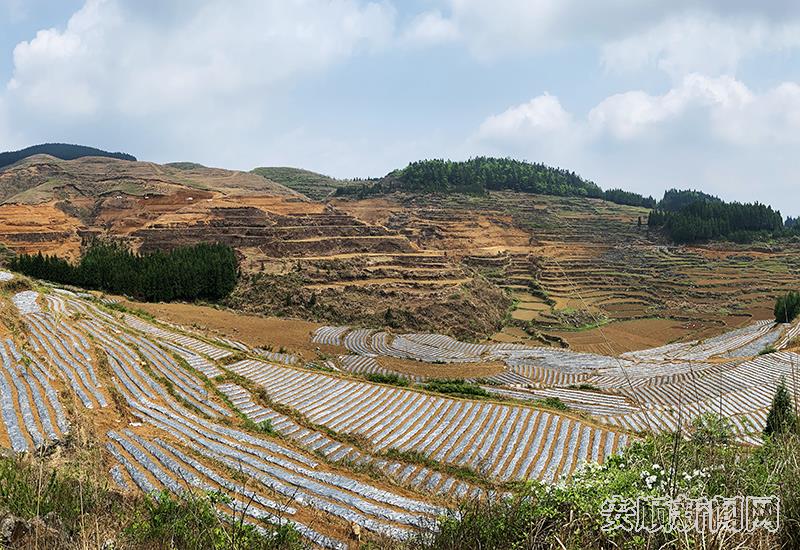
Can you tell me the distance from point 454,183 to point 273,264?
56.1 m

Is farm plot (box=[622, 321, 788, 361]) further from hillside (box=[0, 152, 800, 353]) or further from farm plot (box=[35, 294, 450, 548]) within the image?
farm plot (box=[35, 294, 450, 548])

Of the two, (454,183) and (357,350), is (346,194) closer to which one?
(454,183)

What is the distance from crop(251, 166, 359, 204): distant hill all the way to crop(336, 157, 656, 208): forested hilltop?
497 inches

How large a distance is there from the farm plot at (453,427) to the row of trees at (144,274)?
2304 centimetres

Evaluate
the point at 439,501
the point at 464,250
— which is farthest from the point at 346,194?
the point at 439,501

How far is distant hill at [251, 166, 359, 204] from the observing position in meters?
105

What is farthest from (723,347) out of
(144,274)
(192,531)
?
(144,274)

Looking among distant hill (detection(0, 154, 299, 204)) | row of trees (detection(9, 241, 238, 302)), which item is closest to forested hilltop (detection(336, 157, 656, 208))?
distant hill (detection(0, 154, 299, 204))

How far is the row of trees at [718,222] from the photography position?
217 ft

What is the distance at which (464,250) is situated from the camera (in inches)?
2478

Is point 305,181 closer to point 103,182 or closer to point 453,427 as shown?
point 103,182

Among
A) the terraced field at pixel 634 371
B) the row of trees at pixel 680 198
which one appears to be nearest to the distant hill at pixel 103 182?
the terraced field at pixel 634 371

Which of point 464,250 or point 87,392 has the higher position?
point 464,250

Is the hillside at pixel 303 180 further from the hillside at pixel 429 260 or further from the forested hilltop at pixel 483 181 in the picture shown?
the hillside at pixel 429 260
